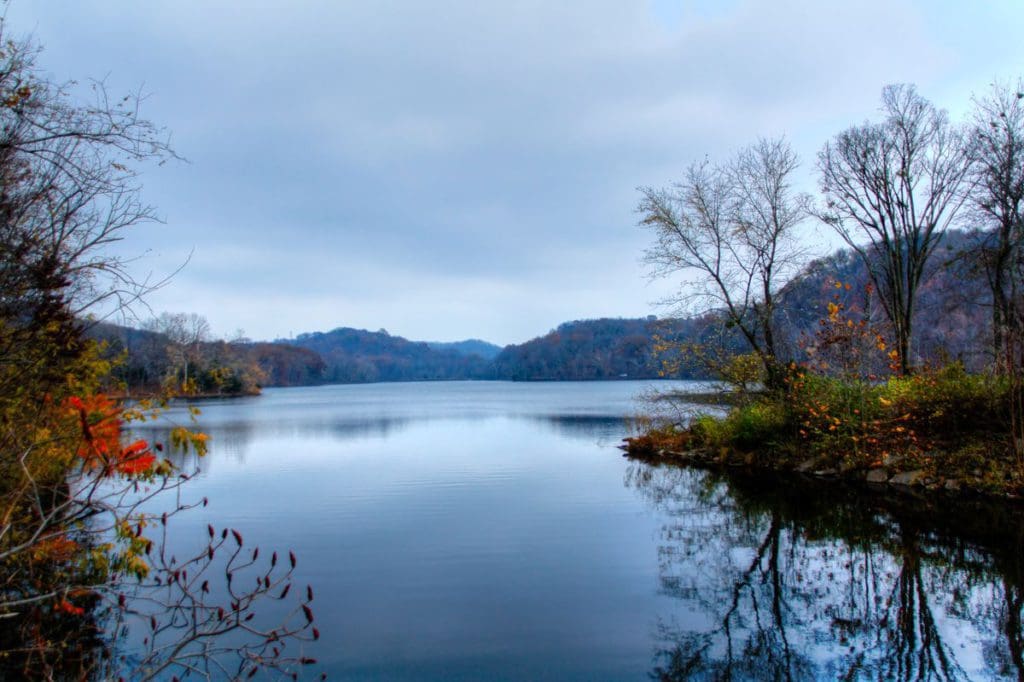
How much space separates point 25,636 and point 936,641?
7.90 meters

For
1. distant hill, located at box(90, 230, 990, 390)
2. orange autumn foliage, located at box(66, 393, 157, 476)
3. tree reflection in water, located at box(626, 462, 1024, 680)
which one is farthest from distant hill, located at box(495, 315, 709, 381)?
orange autumn foliage, located at box(66, 393, 157, 476)

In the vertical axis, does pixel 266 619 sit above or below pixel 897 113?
below

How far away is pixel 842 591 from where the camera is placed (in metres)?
6.54

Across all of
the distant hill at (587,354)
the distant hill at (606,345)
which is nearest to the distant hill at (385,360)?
the distant hill at (606,345)

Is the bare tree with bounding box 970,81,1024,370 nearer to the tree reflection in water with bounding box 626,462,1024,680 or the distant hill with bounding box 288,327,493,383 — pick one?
the tree reflection in water with bounding box 626,462,1024,680

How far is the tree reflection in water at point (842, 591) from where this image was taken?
16.3 feet

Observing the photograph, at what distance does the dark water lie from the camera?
17.1 ft

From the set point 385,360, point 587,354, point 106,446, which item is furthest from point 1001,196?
point 385,360

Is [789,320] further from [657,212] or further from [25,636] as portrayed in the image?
[25,636]

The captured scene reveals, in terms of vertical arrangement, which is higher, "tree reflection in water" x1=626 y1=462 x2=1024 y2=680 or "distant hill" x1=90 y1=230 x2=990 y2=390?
"distant hill" x1=90 y1=230 x2=990 y2=390

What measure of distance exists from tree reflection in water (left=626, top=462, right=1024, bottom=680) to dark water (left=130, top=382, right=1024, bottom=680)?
25 mm

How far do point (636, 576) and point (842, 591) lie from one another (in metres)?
2.15

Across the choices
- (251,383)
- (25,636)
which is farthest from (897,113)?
(251,383)

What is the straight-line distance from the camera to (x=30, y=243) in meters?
4.41
